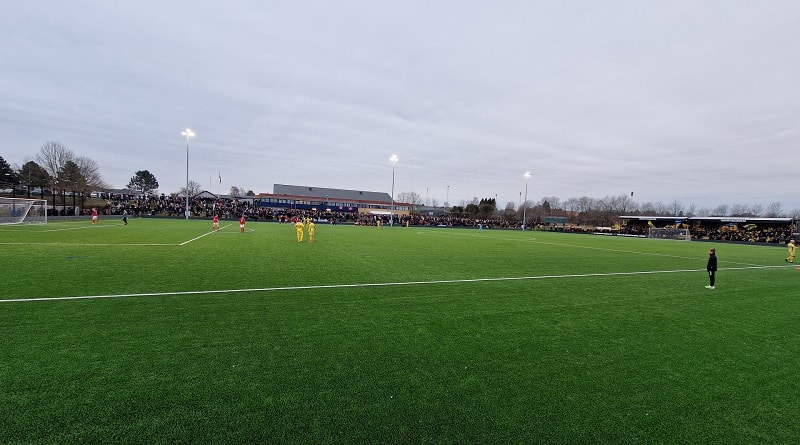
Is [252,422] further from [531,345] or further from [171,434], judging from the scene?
[531,345]

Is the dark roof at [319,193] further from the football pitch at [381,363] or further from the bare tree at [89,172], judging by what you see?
the football pitch at [381,363]

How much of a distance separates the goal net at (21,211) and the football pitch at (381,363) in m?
33.4

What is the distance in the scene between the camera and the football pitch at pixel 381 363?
302 centimetres

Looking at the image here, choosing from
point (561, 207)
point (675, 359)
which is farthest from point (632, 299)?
point (561, 207)

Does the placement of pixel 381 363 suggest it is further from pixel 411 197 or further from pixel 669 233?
pixel 411 197

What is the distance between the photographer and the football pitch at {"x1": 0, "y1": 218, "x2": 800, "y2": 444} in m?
3.02

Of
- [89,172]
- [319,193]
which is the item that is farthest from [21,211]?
[319,193]

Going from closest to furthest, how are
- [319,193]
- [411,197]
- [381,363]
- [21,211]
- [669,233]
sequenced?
[381,363], [21,211], [669,233], [319,193], [411,197]

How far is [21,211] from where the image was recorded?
105 feet

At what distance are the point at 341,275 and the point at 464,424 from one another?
752 cm

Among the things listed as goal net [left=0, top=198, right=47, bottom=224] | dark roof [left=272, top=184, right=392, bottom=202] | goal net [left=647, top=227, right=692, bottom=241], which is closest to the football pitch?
goal net [left=0, top=198, right=47, bottom=224]

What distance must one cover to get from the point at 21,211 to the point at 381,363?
4459 cm

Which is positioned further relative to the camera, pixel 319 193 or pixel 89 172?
pixel 319 193

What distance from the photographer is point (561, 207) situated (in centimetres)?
13650
